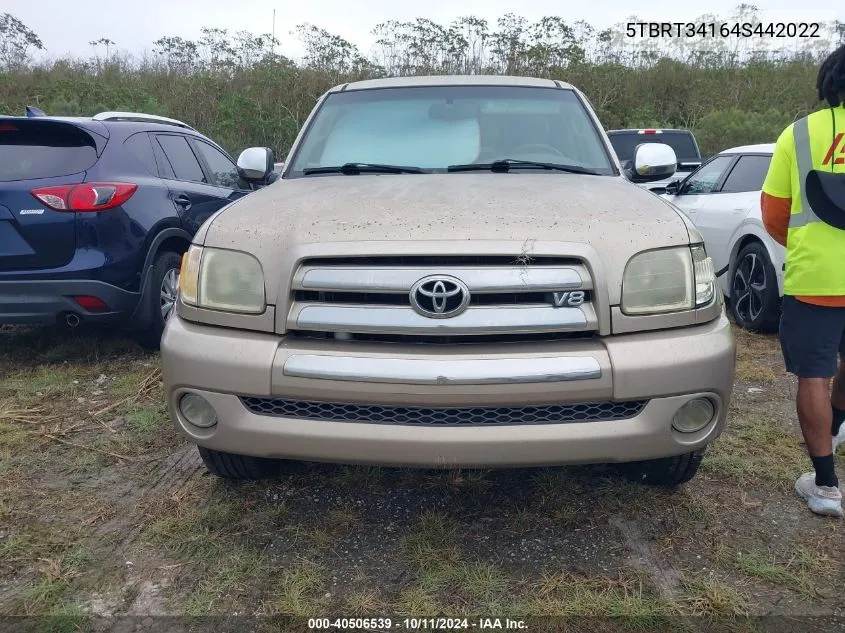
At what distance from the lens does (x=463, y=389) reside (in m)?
2.04

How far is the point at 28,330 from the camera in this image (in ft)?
17.5

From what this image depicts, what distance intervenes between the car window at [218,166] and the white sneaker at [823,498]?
4.85 metres

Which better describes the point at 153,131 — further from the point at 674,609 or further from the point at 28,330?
the point at 674,609

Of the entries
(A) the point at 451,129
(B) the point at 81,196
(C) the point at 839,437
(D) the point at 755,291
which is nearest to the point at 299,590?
(A) the point at 451,129

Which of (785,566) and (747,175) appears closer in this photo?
(785,566)

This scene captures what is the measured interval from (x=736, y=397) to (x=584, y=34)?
1788cm

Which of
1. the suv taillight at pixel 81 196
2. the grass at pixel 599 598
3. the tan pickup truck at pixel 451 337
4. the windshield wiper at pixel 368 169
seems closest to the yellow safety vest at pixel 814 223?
the tan pickup truck at pixel 451 337

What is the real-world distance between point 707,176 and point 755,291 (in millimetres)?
1661

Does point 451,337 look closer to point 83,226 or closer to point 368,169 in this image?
point 368,169

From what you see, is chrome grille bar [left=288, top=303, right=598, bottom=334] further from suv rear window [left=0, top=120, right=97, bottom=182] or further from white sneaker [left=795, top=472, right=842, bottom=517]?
suv rear window [left=0, top=120, right=97, bottom=182]

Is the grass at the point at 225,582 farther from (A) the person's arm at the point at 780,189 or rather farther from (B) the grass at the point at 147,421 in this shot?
(A) the person's arm at the point at 780,189

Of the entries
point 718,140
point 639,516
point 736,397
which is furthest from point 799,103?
point 639,516

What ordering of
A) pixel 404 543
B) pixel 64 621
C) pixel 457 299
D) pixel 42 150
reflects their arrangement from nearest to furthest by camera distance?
pixel 64 621 < pixel 457 299 < pixel 404 543 < pixel 42 150

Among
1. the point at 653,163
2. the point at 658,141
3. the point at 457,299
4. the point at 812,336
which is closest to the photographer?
the point at 457,299
